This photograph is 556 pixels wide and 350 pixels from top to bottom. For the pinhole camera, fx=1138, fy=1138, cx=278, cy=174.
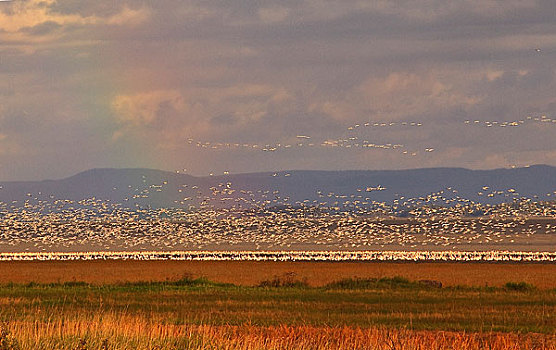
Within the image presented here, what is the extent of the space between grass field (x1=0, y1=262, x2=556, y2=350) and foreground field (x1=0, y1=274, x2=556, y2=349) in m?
0.05

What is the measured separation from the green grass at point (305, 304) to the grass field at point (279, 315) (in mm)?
49

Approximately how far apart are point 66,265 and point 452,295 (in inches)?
2361

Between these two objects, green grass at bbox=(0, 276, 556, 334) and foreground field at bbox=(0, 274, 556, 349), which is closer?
foreground field at bbox=(0, 274, 556, 349)

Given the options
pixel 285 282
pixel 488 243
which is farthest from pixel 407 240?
pixel 285 282

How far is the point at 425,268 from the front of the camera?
94.4 metres

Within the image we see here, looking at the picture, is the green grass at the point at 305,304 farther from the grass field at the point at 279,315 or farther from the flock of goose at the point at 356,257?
the flock of goose at the point at 356,257

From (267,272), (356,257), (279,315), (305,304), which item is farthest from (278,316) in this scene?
(356,257)

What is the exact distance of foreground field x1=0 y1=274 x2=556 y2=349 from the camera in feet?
75.6

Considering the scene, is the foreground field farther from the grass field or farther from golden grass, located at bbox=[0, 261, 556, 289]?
golden grass, located at bbox=[0, 261, 556, 289]

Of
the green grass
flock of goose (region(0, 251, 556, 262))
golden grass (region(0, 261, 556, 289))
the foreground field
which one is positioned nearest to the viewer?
the foreground field

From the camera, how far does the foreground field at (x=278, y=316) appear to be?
2303 cm

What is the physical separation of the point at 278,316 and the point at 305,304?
5514 mm

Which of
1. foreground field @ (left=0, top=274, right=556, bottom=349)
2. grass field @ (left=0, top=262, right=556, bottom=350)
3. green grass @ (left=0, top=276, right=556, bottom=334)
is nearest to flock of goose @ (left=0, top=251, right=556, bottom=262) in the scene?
grass field @ (left=0, top=262, right=556, bottom=350)

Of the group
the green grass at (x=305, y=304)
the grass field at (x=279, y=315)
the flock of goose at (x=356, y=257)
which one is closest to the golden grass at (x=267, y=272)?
the grass field at (x=279, y=315)
